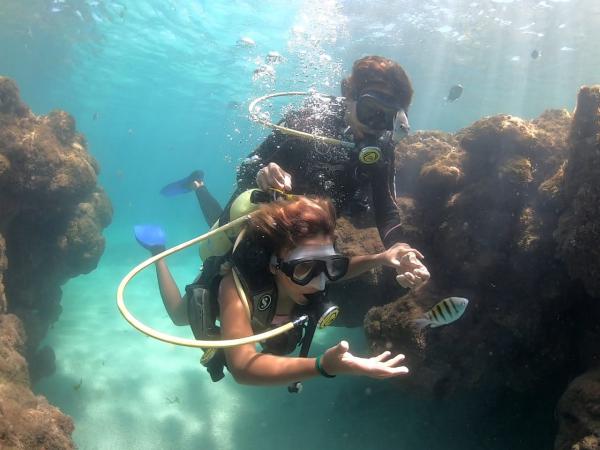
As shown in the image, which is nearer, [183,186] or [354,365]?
[354,365]

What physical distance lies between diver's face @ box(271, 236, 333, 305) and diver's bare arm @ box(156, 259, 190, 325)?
278 centimetres

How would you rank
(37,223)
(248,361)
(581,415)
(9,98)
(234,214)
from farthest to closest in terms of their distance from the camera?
1. (37,223)
2. (9,98)
3. (581,415)
4. (234,214)
5. (248,361)

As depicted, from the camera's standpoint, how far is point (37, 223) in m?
8.86

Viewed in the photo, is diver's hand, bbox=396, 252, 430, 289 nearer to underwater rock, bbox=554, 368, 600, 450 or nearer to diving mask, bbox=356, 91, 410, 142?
diving mask, bbox=356, 91, 410, 142

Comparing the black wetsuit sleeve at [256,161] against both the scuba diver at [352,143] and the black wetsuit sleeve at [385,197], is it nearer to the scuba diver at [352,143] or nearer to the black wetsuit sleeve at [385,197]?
the scuba diver at [352,143]

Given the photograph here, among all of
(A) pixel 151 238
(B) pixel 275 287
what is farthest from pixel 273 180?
(A) pixel 151 238

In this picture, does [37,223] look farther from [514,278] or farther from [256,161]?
[514,278]

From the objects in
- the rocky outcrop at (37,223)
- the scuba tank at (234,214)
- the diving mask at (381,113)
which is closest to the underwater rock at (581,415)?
the diving mask at (381,113)

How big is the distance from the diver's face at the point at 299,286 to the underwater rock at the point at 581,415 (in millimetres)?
2933

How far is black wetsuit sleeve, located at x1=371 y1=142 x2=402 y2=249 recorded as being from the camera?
16.7 ft

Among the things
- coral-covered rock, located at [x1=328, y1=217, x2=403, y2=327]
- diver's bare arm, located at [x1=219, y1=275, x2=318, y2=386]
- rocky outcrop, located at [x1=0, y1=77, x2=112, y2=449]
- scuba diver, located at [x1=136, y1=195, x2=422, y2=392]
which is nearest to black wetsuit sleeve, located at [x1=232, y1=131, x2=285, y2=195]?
scuba diver, located at [x1=136, y1=195, x2=422, y2=392]

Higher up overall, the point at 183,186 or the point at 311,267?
the point at 311,267

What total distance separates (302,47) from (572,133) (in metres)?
24.4

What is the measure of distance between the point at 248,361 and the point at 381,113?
138 inches
